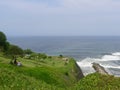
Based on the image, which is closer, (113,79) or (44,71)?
(113,79)

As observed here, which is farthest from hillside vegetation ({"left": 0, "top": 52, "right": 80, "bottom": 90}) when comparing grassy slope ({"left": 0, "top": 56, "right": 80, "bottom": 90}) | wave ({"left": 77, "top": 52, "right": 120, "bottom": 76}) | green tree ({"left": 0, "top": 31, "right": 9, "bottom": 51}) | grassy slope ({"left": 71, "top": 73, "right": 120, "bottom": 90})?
wave ({"left": 77, "top": 52, "right": 120, "bottom": 76})

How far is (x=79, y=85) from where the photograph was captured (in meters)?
25.7

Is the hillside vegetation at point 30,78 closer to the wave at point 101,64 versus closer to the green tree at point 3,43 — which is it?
the green tree at point 3,43

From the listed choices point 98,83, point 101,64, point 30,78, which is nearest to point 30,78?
point 30,78

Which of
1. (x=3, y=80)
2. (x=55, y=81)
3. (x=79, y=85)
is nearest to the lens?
(x=3, y=80)

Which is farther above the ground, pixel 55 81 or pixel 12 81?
pixel 12 81

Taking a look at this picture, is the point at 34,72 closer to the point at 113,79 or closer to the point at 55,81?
the point at 55,81

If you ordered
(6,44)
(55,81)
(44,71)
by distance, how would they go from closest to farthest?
(55,81) → (44,71) → (6,44)

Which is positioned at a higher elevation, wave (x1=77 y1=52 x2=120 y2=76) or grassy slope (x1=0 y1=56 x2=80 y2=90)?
grassy slope (x1=0 y1=56 x2=80 y2=90)

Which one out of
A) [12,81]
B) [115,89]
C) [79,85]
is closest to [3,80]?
[12,81]

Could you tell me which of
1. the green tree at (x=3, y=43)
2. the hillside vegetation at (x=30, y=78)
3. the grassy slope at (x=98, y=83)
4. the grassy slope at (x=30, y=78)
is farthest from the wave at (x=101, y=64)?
the grassy slope at (x=98, y=83)

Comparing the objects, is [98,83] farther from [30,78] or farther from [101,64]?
[101,64]

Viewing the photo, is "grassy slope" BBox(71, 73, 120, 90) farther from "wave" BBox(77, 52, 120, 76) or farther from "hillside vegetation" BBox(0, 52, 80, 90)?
"wave" BBox(77, 52, 120, 76)

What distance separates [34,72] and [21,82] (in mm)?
14730
